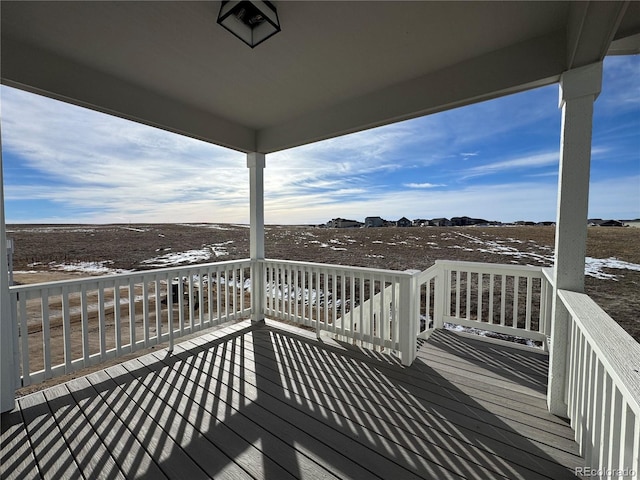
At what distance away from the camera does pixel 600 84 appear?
1.70 metres

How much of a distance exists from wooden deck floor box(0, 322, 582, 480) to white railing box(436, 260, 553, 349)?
1.36 ft

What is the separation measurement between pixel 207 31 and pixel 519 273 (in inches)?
149

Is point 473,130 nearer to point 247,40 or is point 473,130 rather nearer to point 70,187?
point 247,40

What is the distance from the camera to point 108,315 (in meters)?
4.55

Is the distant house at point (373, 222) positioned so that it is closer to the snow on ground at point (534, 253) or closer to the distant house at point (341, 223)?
the distant house at point (341, 223)

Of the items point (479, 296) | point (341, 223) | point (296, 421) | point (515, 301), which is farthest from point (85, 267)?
point (515, 301)

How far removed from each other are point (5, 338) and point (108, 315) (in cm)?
301

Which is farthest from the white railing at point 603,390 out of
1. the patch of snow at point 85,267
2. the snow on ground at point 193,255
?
the patch of snow at point 85,267

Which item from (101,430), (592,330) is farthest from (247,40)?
(101,430)

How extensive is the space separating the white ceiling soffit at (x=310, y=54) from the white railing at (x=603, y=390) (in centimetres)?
148

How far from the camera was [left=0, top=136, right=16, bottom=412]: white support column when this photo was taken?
1.86 metres

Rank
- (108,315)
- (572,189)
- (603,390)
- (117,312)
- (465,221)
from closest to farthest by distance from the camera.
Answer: (603,390) < (572,189) < (117,312) < (108,315) < (465,221)

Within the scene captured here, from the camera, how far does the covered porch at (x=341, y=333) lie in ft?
4.83

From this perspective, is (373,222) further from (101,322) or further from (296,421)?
(101,322)
